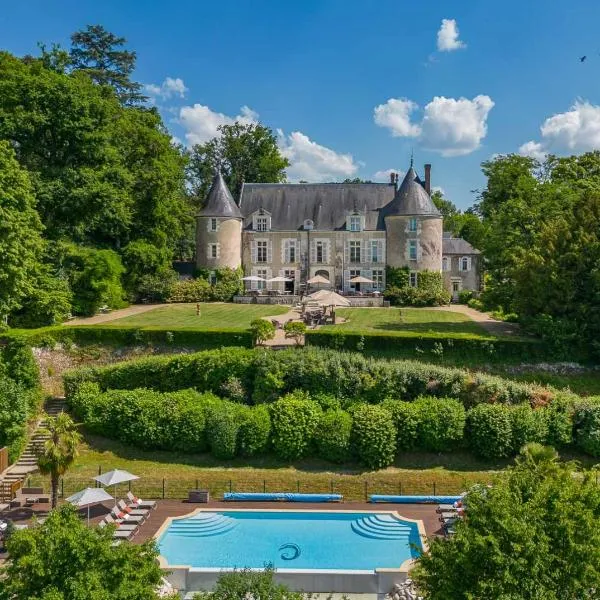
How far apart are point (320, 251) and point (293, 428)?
1082 inches

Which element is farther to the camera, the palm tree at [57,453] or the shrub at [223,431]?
the shrub at [223,431]

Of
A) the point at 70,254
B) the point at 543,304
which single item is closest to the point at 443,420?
the point at 543,304

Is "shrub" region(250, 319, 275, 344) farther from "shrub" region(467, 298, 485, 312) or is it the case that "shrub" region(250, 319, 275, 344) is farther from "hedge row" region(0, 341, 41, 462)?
"shrub" region(467, 298, 485, 312)

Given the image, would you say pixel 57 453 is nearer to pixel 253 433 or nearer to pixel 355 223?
pixel 253 433

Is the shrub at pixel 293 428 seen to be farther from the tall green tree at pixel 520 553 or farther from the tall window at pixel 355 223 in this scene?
the tall window at pixel 355 223

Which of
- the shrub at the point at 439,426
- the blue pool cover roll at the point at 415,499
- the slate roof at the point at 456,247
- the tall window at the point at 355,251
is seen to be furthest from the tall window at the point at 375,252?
the blue pool cover roll at the point at 415,499

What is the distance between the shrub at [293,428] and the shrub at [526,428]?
7.42 meters

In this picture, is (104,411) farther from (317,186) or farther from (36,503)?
(317,186)

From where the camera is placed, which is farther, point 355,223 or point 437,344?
point 355,223

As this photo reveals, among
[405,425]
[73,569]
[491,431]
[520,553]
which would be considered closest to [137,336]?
[405,425]

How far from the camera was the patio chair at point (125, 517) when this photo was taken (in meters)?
18.4

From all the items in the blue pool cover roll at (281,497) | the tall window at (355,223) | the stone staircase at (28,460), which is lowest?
the blue pool cover roll at (281,497)

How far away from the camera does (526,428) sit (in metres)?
23.0

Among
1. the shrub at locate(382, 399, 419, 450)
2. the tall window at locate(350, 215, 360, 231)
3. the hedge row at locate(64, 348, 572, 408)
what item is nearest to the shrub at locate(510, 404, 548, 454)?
the hedge row at locate(64, 348, 572, 408)
